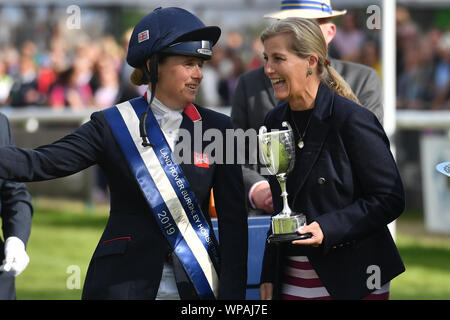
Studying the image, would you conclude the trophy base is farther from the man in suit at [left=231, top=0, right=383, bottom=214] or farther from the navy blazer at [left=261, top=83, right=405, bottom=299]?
the man in suit at [left=231, top=0, right=383, bottom=214]

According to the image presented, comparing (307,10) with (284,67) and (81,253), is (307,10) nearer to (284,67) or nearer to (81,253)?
(284,67)

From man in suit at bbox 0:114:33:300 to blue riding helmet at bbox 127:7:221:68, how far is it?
2.86 feet

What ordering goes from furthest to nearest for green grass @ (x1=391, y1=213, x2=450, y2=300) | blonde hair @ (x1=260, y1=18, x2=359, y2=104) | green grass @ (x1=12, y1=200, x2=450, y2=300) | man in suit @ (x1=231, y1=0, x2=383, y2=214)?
green grass @ (x1=12, y1=200, x2=450, y2=300) → green grass @ (x1=391, y1=213, x2=450, y2=300) → man in suit @ (x1=231, y1=0, x2=383, y2=214) → blonde hair @ (x1=260, y1=18, x2=359, y2=104)

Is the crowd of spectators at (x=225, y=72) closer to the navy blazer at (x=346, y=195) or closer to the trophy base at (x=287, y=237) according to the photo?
the navy blazer at (x=346, y=195)

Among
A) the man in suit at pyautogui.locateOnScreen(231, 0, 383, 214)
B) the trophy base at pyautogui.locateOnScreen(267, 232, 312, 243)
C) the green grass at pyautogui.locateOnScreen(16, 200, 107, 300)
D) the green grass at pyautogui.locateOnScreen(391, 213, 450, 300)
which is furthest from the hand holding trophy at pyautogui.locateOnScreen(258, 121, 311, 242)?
the green grass at pyautogui.locateOnScreen(391, 213, 450, 300)

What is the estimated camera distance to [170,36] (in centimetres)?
342

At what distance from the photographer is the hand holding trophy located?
338 cm

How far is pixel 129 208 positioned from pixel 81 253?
6.37 meters

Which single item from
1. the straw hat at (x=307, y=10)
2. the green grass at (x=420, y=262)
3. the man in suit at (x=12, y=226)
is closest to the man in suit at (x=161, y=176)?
the man in suit at (x=12, y=226)

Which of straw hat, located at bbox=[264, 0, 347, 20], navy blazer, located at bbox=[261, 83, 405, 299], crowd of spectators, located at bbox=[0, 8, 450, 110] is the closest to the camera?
navy blazer, located at bbox=[261, 83, 405, 299]

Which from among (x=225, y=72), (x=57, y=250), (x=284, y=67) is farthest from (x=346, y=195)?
(x=225, y=72)

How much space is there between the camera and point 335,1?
14.8 m

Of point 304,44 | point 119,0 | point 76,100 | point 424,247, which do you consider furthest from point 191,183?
point 119,0
